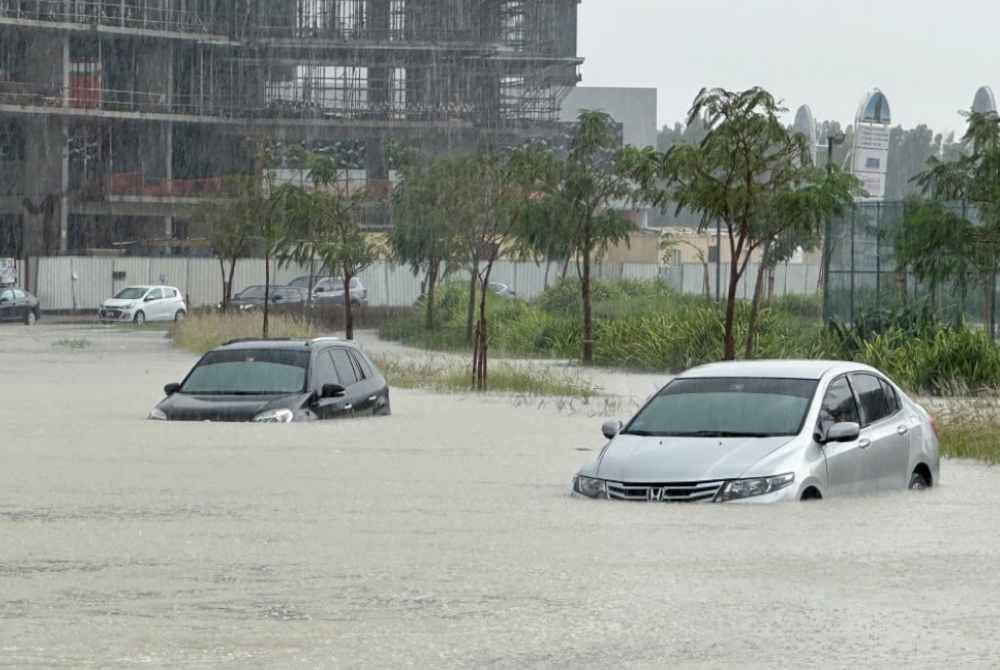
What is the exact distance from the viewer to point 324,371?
920 inches

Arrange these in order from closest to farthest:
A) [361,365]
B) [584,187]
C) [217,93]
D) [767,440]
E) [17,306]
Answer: [767,440] < [361,365] < [584,187] < [17,306] < [217,93]

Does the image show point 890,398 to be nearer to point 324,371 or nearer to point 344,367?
point 324,371

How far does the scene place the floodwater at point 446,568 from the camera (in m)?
9.09

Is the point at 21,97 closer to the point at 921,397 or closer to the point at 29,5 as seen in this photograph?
the point at 29,5

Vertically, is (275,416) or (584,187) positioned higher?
(584,187)

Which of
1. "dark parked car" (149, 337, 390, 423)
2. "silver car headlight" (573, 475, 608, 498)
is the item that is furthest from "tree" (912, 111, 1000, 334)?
"silver car headlight" (573, 475, 608, 498)

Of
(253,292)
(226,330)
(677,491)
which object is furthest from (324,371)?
(253,292)

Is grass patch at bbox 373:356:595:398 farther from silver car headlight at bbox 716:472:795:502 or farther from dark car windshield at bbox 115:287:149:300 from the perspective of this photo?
dark car windshield at bbox 115:287:149:300

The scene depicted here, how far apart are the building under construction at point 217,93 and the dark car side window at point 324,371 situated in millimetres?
65931

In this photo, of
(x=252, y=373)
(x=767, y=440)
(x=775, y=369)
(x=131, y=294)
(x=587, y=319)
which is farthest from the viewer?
(x=131, y=294)

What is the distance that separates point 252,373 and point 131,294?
53.9 metres

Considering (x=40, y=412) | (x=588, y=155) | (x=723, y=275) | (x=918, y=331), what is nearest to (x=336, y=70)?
(x=723, y=275)

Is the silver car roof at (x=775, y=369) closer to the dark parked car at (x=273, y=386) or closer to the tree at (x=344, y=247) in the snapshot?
the dark parked car at (x=273, y=386)

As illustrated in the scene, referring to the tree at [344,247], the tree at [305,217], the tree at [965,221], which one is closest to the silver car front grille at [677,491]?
the tree at [965,221]
